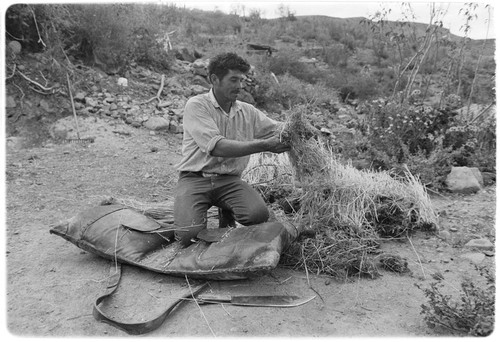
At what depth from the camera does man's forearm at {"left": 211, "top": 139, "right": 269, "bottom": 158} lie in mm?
2973

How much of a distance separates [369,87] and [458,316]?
9760 millimetres

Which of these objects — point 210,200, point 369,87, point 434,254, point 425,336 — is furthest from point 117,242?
point 369,87

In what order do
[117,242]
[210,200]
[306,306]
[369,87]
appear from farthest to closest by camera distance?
1. [369,87]
2. [210,200]
3. [117,242]
4. [306,306]

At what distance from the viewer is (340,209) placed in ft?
11.5

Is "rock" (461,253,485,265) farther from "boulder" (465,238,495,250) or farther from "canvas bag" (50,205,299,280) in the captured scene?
"canvas bag" (50,205,299,280)

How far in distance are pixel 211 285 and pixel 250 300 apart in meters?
0.29

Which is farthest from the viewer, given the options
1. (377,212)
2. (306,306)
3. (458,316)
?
(377,212)

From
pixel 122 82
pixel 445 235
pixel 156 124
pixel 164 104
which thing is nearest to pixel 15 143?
pixel 156 124

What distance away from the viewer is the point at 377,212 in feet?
12.3

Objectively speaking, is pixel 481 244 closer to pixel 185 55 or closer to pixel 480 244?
pixel 480 244

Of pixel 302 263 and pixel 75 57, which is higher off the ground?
pixel 75 57

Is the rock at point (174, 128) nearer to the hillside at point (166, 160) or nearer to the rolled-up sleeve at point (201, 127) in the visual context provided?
the hillside at point (166, 160)

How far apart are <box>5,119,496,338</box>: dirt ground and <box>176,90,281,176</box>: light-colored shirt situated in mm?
821

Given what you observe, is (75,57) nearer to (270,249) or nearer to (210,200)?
(210,200)
